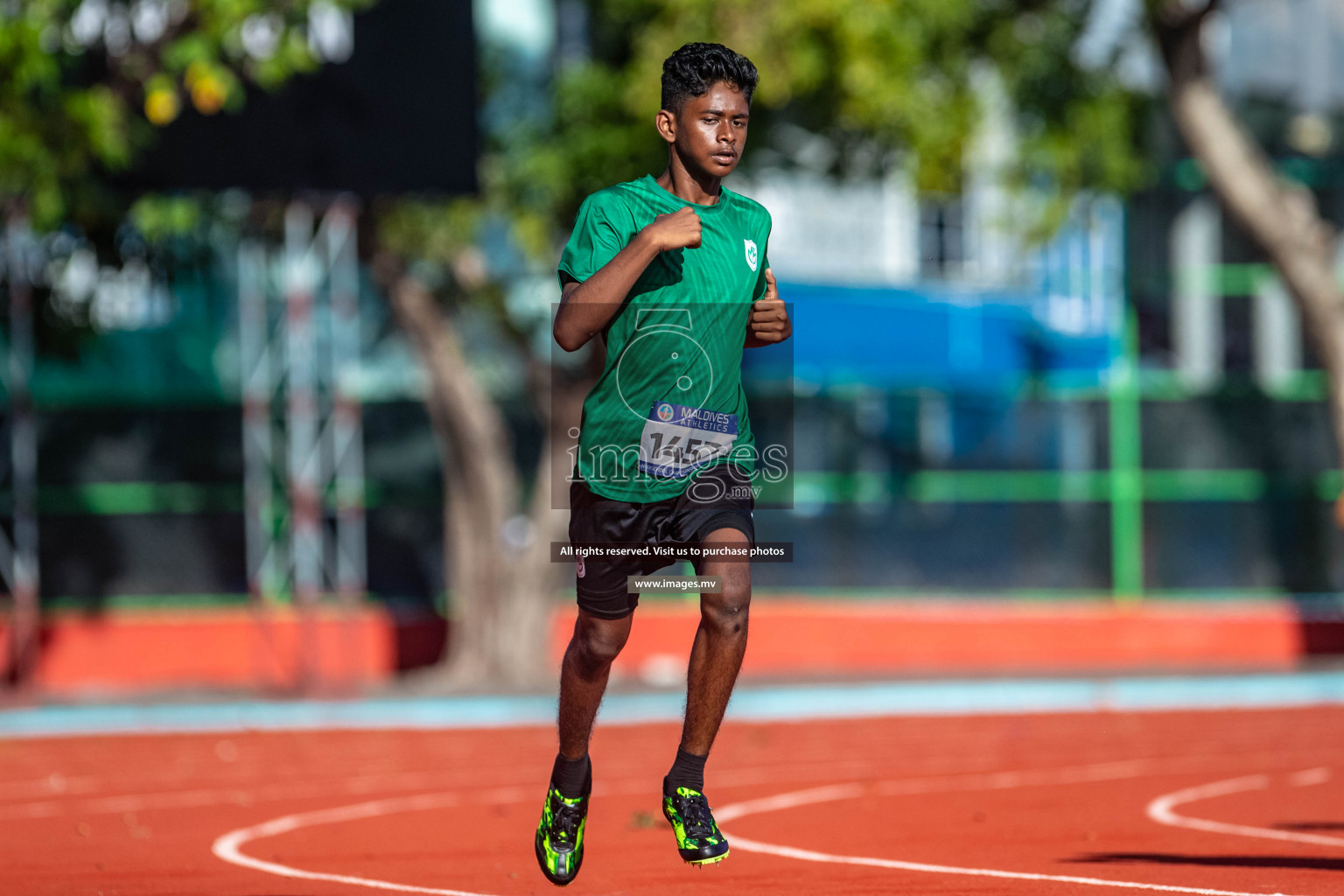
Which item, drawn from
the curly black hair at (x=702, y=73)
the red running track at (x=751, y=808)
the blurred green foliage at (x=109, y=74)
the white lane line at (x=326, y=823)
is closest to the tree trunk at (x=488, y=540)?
the blurred green foliage at (x=109, y=74)

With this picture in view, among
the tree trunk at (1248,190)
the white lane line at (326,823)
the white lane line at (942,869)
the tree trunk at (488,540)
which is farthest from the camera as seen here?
the tree trunk at (488,540)

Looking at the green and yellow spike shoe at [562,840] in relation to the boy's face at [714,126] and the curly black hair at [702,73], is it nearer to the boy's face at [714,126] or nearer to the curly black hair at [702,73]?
the boy's face at [714,126]

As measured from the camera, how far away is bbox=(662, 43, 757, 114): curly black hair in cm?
567

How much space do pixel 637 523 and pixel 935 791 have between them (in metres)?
5.34

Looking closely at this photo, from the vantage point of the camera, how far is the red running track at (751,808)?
24.2ft

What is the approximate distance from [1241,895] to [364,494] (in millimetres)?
15509

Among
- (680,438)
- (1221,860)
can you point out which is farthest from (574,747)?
(1221,860)

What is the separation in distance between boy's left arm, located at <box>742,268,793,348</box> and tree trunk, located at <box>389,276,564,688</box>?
1254 centimetres

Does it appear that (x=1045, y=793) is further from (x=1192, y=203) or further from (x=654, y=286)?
(x=1192, y=203)

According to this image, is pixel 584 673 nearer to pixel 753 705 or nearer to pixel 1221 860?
pixel 1221 860

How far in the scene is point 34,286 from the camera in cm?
1822

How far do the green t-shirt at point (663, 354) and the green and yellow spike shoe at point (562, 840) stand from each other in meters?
0.97

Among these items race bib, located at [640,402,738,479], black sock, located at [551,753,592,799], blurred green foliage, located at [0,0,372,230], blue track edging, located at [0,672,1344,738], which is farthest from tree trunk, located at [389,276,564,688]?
race bib, located at [640,402,738,479]

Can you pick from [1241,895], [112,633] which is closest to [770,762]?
[1241,895]
